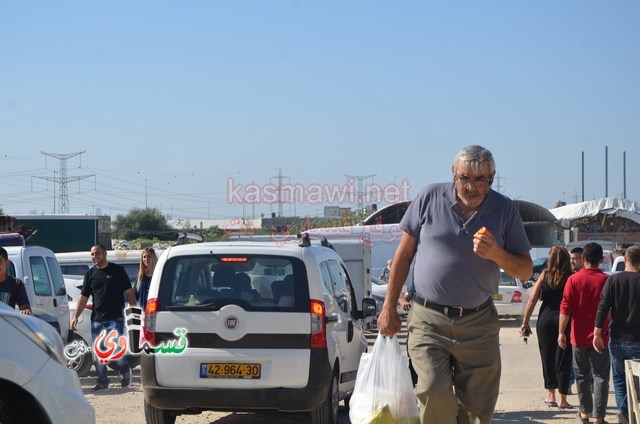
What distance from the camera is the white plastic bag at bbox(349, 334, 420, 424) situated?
21.2ft

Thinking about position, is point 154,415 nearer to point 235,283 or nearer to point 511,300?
point 235,283

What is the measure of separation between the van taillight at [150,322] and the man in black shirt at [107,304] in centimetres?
478

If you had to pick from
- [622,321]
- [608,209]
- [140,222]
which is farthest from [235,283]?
[140,222]

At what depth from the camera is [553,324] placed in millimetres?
11656

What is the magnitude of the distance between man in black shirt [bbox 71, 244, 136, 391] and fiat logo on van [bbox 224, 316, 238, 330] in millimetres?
5200

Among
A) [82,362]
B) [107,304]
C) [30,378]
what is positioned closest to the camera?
[30,378]

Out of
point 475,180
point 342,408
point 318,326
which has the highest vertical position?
point 475,180

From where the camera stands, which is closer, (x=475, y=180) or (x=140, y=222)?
(x=475, y=180)

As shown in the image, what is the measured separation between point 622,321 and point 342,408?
3748 mm

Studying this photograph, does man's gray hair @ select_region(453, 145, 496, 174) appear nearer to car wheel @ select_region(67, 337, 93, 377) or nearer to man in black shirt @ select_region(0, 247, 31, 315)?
man in black shirt @ select_region(0, 247, 31, 315)

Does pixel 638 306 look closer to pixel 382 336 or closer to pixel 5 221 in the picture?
pixel 382 336

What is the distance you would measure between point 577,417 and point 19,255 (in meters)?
8.17

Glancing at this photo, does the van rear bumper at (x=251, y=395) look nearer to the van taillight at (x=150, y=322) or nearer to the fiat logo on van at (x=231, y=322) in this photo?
the van taillight at (x=150, y=322)

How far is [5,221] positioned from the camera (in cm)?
2589
